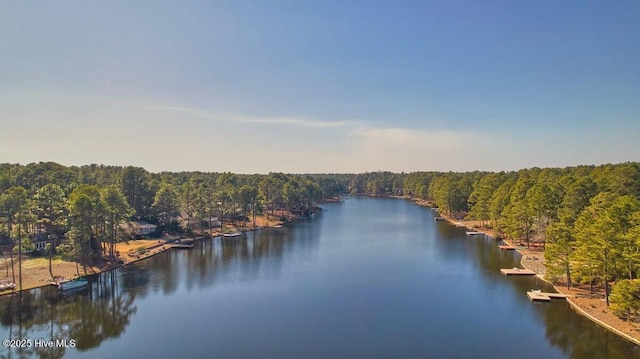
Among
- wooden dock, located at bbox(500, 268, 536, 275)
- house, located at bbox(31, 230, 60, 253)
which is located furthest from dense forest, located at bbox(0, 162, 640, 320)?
wooden dock, located at bbox(500, 268, 536, 275)

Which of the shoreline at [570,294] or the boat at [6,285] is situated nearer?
the shoreline at [570,294]

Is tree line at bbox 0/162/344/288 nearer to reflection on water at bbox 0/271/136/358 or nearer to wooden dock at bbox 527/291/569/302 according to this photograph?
reflection on water at bbox 0/271/136/358

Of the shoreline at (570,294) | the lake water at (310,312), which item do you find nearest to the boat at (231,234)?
the lake water at (310,312)

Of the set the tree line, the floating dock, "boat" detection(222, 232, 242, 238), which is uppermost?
the tree line

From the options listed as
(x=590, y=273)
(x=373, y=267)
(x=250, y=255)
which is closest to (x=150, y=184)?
(x=250, y=255)

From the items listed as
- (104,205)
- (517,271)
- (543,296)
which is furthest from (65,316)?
(517,271)

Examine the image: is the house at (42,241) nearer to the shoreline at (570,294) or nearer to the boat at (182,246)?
the boat at (182,246)

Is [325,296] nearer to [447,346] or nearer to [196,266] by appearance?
[447,346]

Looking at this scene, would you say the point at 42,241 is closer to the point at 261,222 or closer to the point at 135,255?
the point at 135,255
